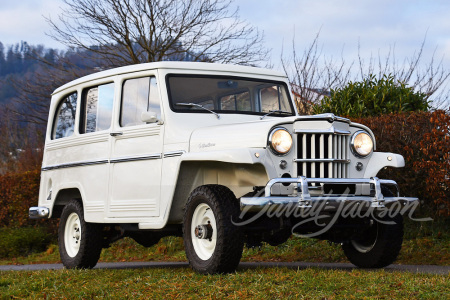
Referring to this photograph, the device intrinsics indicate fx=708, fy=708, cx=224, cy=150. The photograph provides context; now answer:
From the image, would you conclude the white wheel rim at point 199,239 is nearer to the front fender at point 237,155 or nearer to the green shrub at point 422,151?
the front fender at point 237,155

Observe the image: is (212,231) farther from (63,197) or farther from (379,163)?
(63,197)

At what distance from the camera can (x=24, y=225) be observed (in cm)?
1603

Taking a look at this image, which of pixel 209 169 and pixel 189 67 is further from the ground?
pixel 189 67

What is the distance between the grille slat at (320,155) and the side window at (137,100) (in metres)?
1.81

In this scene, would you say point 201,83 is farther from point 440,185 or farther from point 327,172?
point 440,185

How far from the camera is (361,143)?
7156mm

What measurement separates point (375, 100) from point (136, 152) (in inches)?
204

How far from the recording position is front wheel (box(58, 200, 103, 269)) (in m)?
8.77

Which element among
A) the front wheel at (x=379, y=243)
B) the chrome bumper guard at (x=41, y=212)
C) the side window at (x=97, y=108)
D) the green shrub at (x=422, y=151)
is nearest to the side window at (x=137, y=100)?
the side window at (x=97, y=108)

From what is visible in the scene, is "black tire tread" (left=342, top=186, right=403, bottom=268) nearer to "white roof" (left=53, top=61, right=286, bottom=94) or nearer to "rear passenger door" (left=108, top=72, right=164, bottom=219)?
"white roof" (left=53, top=61, right=286, bottom=94)

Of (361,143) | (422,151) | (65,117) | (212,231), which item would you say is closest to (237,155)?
(212,231)

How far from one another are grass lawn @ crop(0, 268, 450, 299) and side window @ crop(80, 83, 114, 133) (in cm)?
217

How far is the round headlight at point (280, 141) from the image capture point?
6.61 metres

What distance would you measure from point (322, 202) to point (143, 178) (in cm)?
227
